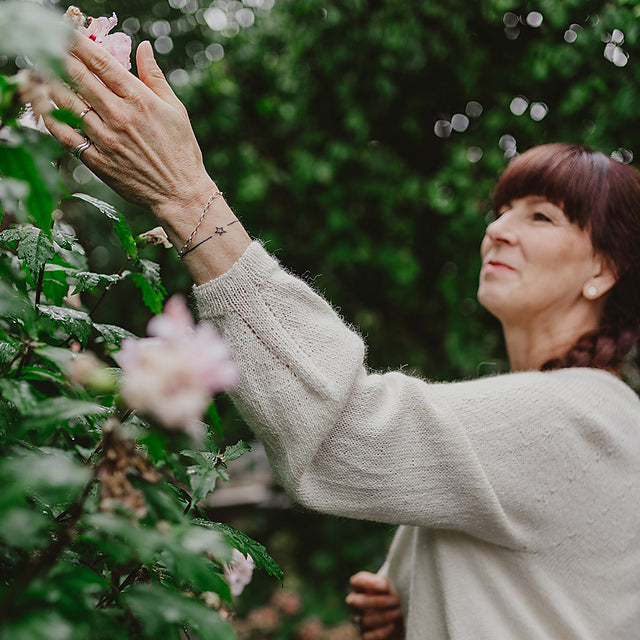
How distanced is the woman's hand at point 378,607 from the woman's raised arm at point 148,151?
87 cm

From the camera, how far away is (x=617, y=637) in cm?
114

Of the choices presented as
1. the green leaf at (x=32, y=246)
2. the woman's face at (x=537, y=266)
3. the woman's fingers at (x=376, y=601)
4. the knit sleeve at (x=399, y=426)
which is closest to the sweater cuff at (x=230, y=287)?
the knit sleeve at (x=399, y=426)

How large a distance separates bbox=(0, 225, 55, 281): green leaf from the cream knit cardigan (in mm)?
215

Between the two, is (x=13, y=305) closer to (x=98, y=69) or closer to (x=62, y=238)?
(x=62, y=238)

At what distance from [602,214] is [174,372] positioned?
1170 mm

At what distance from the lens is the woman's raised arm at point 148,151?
32.2 inches

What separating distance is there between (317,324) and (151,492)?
0.49 metres

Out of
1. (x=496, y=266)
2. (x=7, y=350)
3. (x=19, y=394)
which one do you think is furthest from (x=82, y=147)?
(x=496, y=266)

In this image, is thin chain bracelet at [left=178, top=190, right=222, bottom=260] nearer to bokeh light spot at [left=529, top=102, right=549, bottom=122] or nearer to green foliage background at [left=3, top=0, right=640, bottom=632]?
green foliage background at [left=3, top=0, right=640, bottom=632]

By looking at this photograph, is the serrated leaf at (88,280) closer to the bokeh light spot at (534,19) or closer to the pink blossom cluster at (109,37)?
the pink blossom cluster at (109,37)

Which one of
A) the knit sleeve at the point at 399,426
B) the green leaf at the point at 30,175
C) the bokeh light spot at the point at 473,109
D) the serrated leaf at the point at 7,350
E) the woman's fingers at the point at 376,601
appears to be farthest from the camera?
the bokeh light spot at the point at 473,109

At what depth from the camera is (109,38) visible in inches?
34.1

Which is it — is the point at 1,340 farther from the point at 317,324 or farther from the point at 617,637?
the point at 617,637

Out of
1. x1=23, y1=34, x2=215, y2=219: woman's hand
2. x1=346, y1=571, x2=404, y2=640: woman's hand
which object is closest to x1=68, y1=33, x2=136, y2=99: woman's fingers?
x1=23, y1=34, x2=215, y2=219: woman's hand
